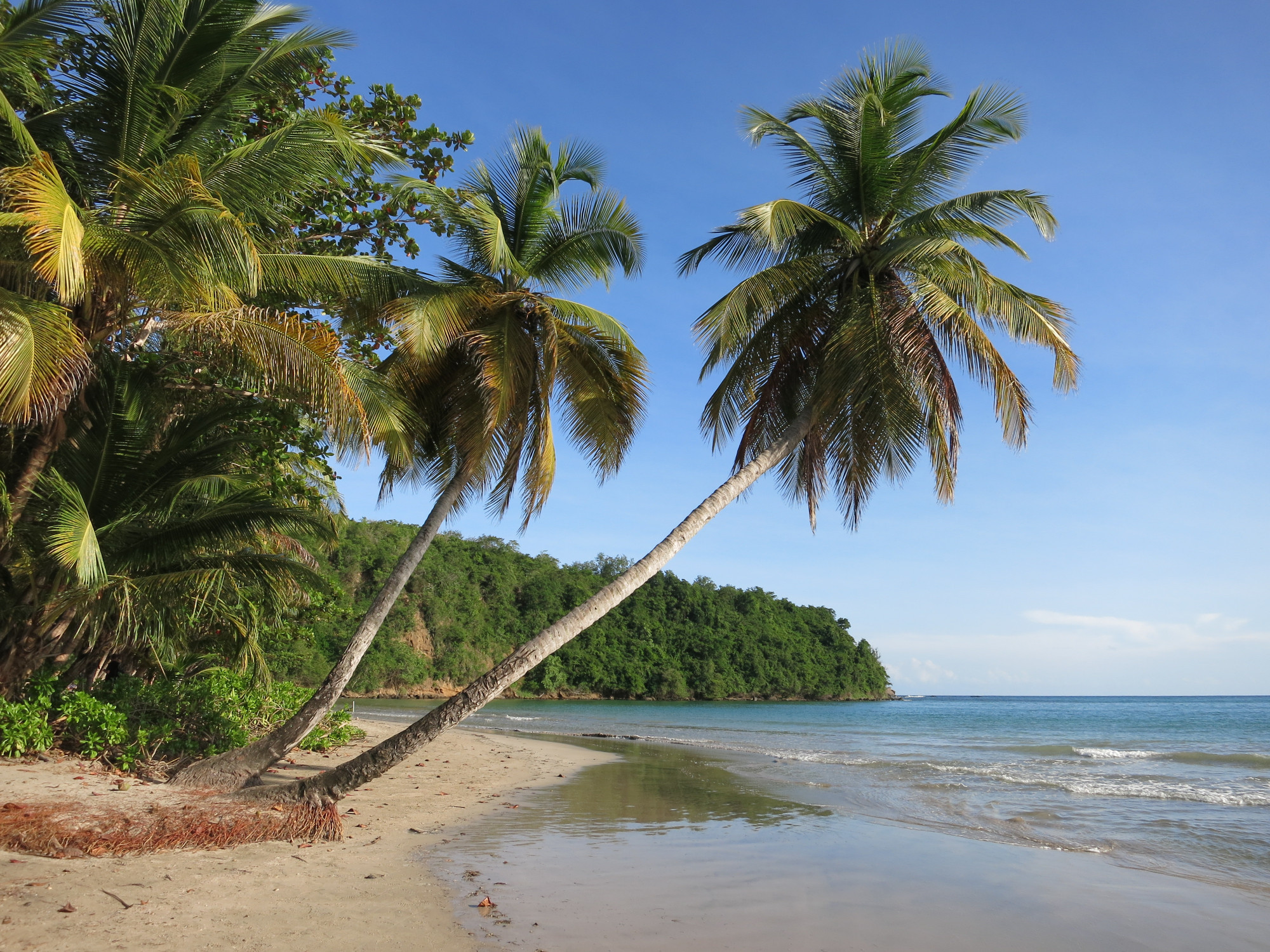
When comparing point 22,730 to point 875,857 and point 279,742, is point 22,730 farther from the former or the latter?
point 875,857

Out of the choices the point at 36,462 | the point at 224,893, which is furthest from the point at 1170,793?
the point at 36,462

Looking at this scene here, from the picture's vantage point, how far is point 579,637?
2805 inches

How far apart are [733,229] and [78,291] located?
21.6 feet

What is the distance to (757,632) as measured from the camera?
77.2 m

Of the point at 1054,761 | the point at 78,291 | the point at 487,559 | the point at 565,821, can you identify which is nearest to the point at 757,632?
the point at 487,559

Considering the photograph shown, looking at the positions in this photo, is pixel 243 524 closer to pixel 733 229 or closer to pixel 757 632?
pixel 733 229

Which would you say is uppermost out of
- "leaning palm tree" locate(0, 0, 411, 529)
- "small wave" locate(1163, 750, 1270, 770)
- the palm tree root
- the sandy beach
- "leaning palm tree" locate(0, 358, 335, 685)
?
"leaning palm tree" locate(0, 0, 411, 529)

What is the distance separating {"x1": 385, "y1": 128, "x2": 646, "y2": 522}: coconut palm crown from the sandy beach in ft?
13.9

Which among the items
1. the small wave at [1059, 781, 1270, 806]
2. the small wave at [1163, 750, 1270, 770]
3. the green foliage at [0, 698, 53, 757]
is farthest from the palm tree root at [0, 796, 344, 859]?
the small wave at [1163, 750, 1270, 770]

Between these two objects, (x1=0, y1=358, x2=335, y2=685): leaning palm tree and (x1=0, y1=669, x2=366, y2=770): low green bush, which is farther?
(x1=0, y1=669, x2=366, y2=770): low green bush

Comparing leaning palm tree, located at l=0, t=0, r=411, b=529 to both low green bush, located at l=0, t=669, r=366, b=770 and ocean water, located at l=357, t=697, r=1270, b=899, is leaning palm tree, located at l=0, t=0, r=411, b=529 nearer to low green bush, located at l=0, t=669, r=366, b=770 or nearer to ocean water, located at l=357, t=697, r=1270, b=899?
low green bush, located at l=0, t=669, r=366, b=770

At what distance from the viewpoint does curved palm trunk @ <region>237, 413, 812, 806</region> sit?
659 centimetres

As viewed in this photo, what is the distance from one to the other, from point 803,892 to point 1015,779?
11.7 meters

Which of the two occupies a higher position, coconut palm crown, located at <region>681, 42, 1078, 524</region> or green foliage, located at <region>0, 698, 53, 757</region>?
coconut palm crown, located at <region>681, 42, 1078, 524</region>
